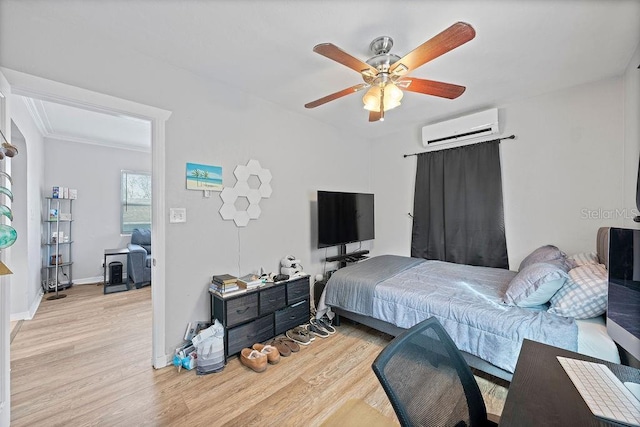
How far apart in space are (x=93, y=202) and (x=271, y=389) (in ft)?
16.0

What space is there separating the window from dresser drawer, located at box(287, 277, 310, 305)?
4163mm

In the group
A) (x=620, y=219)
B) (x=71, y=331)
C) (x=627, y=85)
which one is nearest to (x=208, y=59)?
(x=71, y=331)

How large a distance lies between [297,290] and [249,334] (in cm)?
64

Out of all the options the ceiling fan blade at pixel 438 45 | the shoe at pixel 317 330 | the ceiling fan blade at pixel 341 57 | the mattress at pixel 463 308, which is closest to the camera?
the ceiling fan blade at pixel 438 45

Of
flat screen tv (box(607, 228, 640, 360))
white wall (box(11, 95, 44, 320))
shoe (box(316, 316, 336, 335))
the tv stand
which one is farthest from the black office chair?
white wall (box(11, 95, 44, 320))

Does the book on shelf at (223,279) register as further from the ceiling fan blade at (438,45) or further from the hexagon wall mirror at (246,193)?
the ceiling fan blade at (438,45)

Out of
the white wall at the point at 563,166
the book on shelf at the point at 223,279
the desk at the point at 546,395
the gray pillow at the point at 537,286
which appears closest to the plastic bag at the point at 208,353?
the book on shelf at the point at 223,279

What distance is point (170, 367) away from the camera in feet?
6.94

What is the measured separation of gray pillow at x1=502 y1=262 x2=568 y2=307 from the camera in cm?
174

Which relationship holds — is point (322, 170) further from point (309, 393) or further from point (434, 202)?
point (309, 393)

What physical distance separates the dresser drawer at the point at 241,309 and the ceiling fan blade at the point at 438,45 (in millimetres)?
2199

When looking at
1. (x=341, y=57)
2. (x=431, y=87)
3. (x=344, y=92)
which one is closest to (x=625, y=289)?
(x=431, y=87)

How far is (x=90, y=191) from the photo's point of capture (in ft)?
14.9

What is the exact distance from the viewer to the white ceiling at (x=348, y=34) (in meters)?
1.59
